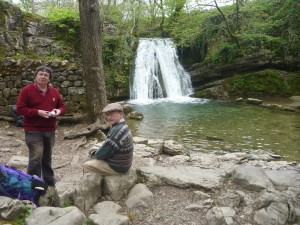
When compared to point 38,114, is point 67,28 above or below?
above

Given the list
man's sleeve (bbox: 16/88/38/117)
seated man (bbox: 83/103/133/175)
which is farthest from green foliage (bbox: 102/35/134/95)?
seated man (bbox: 83/103/133/175)

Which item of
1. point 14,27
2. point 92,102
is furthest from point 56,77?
point 14,27

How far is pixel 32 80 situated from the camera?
7742 millimetres

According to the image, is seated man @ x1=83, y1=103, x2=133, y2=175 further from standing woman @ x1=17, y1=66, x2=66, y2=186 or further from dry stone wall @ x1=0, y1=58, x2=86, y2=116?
dry stone wall @ x1=0, y1=58, x2=86, y2=116

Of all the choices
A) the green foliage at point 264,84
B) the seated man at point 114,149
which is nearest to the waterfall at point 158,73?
the green foliage at point 264,84

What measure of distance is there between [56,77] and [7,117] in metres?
1.74

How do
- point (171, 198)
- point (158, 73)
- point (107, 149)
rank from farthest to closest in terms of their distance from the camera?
point (158, 73) < point (171, 198) < point (107, 149)

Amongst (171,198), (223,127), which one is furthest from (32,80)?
(223,127)

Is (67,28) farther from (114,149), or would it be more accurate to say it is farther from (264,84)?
(264,84)

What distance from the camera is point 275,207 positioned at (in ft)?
10.5

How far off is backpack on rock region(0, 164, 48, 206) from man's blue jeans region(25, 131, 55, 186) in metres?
0.32

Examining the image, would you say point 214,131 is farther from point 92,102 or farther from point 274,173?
point 274,173

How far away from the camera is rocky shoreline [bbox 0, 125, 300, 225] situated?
3.00 metres

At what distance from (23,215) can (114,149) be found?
1.23 meters
